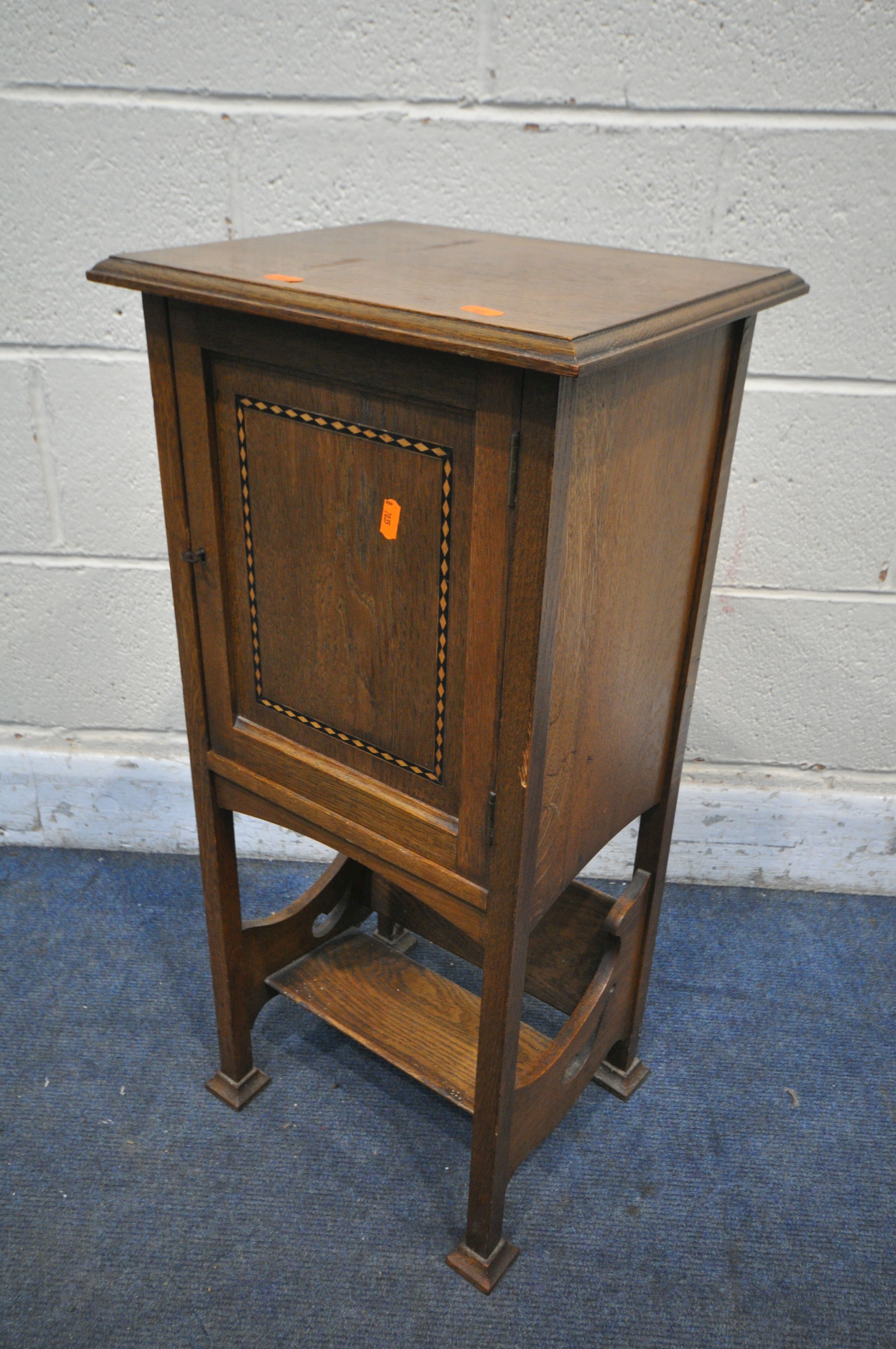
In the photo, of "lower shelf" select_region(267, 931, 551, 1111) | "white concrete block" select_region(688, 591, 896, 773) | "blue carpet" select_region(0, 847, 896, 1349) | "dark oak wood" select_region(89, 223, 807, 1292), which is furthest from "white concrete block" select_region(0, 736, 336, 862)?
"white concrete block" select_region(688, 591, 896, 773)

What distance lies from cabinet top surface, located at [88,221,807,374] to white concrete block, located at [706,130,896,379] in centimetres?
36

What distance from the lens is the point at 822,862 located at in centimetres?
187

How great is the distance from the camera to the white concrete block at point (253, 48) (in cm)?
137

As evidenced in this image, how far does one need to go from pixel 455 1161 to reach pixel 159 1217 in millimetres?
382

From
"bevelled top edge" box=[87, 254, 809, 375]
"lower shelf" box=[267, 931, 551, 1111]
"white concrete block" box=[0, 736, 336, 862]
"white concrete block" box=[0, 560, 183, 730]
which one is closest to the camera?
"bevelled top edge" box=[87, 254, 809, 375]

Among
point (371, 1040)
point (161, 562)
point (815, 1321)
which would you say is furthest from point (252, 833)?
point (815, 1321)

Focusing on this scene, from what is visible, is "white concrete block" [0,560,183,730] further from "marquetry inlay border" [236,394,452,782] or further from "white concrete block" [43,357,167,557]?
"marquetry inlay border" [236,394,452,782]

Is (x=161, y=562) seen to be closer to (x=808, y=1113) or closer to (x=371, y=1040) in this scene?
(x=371, y=1040)

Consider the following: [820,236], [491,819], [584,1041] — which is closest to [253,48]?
[820,236]

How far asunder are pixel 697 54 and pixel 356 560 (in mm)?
917

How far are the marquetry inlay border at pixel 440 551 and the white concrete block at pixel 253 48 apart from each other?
71 cm

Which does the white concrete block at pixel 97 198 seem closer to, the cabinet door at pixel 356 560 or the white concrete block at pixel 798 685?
the cabinet door at pixel 356 560

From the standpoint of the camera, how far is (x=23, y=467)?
1657mm

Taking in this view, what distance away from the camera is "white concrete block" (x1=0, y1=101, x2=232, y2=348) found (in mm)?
1450
